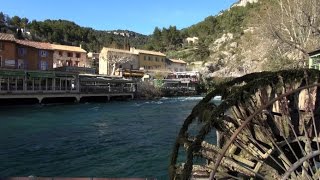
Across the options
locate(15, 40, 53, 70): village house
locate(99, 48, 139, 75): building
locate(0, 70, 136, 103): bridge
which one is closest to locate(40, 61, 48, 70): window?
locate(15, 40, 53, 70): village house

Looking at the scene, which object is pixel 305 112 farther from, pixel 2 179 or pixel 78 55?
pixel 78 55

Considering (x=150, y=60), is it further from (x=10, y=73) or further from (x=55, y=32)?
(x=10, y=73)

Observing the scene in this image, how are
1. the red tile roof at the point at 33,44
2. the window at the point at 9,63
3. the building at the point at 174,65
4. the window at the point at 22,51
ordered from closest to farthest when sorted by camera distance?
the window at the point at 9,63
the window at the point at 22,51
the red tile roof at the point at 33,44
the building at the point at 174,65

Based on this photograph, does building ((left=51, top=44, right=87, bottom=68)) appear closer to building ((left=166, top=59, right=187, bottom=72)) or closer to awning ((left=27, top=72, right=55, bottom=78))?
awning ((left=27, top=72, right=55, bottom=78))

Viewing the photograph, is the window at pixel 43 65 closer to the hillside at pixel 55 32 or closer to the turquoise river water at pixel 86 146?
the turquoise river water at pixel 86 146

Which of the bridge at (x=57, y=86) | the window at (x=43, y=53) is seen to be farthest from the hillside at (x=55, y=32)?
the bridge at (x=57, y=86)

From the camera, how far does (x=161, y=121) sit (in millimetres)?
39219

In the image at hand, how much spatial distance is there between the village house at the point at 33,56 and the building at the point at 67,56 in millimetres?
8453

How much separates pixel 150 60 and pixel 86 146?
92886mm

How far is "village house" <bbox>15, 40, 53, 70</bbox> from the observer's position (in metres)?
74.5

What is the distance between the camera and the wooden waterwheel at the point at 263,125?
937 centimetres

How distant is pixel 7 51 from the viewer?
69.4 meters

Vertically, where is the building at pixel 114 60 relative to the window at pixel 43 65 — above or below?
above

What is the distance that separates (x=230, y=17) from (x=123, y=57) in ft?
280
